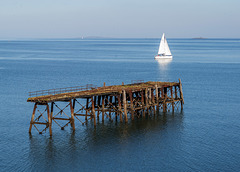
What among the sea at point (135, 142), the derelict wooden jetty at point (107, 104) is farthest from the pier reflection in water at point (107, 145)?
the derelict wooden jetty at point (107, 104)

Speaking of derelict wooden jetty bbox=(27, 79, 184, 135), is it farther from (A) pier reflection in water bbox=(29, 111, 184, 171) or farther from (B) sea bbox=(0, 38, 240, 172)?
(A) pier reflection in water bbox=(29, 111, 184, 171)

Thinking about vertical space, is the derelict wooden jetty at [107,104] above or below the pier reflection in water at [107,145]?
above

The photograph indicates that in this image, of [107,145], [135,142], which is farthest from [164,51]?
[107,145]

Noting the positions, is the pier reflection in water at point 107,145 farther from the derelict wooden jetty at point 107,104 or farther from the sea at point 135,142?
the derelict wooden jetty at point 107,104

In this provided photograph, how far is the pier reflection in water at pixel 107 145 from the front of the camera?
41.5 m

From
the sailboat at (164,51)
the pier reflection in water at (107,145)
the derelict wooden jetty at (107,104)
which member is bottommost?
the pier reflection in water at (107,145)

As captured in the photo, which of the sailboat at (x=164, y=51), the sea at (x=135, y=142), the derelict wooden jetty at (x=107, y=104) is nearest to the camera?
the sea at (x=135, y=142)

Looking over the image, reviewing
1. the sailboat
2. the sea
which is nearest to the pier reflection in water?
the sea

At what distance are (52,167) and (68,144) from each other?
281 inches

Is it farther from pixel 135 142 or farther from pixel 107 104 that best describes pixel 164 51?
pixel 135 142

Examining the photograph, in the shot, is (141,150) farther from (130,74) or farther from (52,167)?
(130,74)

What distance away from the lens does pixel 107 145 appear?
47.2m

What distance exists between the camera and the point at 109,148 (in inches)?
1815

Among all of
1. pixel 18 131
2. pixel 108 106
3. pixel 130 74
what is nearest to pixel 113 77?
pixel 130 74
